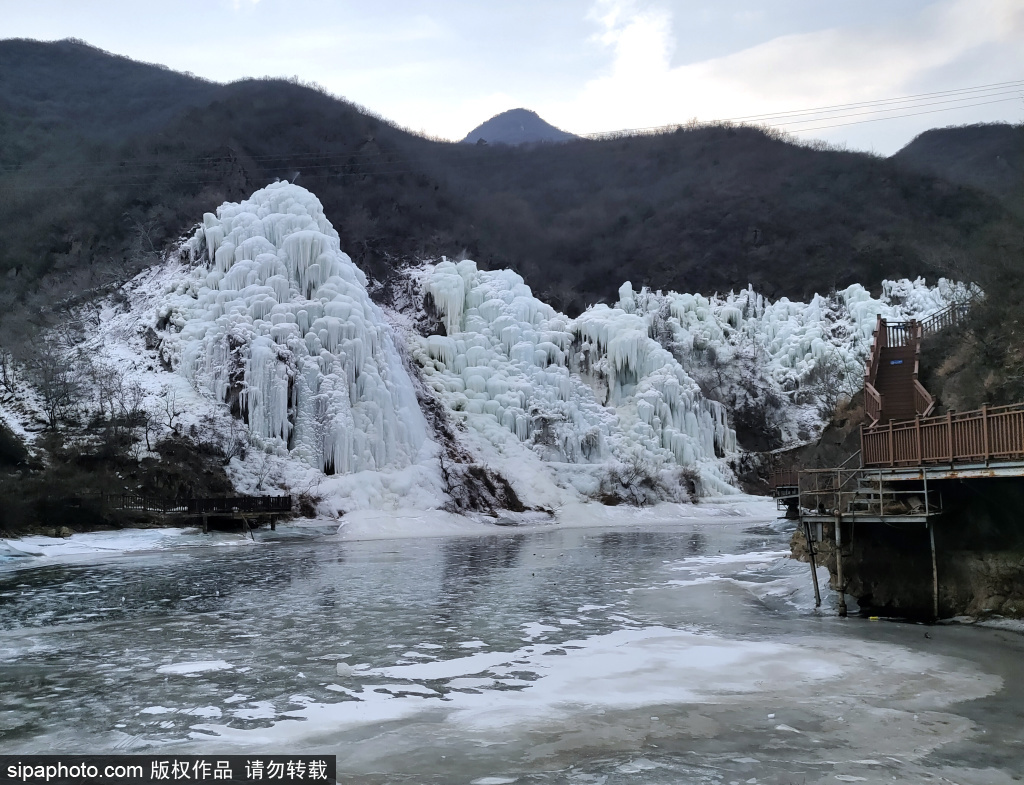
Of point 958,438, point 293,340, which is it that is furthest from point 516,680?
point 293,340

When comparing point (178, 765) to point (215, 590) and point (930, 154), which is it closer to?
point (215, 590)

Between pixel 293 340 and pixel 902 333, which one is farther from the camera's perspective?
pixel 293 340

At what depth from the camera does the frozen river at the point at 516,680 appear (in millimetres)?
6742

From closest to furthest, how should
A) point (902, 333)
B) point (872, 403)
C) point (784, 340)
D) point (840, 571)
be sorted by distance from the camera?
point (840, 571) → point (872, 403) → point (902, 333) → point (784, 340)

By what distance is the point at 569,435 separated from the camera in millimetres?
47531

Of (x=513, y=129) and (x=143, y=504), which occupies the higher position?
(x=513, y=129)

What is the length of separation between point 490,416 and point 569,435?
188 inches

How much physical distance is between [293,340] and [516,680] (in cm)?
3172

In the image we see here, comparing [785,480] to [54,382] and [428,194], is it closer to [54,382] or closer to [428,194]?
[54,382]

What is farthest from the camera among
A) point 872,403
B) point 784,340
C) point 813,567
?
point 784,340

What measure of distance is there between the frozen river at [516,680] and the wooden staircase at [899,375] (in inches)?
270

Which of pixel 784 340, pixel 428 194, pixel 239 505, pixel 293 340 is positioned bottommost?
pixel 239 505

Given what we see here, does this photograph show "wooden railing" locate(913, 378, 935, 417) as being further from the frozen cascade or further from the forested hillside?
the forested hillside

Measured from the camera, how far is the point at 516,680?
9.32 metres
